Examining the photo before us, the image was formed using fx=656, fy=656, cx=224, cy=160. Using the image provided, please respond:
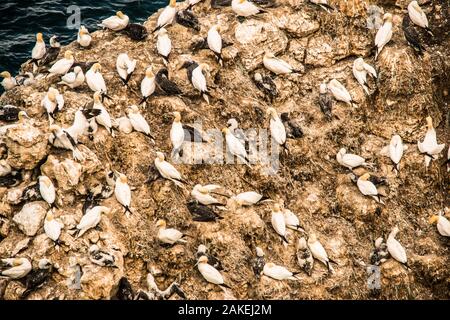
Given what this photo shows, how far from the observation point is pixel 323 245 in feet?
49.5

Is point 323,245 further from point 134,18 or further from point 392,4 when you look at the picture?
point 134,18

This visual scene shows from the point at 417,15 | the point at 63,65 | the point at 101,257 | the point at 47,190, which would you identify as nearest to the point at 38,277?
the point at 101,257

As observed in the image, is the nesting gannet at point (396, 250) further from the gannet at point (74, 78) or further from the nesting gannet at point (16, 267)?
the gannet at point (74, 78)

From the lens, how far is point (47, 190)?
13.7 meters

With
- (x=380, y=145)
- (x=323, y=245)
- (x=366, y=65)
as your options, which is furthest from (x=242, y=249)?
(x=366, y=65)

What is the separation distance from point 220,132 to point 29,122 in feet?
14.4

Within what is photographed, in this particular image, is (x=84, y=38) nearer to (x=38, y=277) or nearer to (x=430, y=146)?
(x=38, y=277)

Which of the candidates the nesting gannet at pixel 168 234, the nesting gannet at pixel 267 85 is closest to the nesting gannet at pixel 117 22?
the nesting gannet at pixel 267 85

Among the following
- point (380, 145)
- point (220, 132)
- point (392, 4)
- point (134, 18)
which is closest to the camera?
point (220, 132)

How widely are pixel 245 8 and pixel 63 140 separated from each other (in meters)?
6.25

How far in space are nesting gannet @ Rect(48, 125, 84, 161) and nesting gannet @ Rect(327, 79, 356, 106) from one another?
21.4 ft

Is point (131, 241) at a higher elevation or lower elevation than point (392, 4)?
lower

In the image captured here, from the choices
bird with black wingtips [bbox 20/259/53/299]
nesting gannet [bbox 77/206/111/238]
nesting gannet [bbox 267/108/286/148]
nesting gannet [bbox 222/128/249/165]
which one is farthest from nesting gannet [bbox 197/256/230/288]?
nesting gannet [bbox 267/108/286/148]

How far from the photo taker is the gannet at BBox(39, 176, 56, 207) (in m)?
13.7
